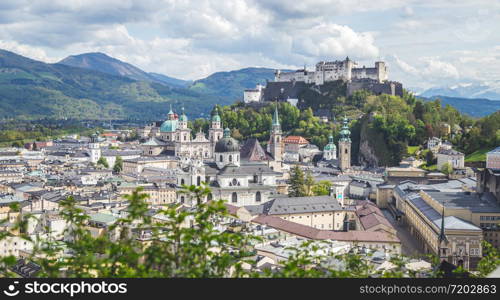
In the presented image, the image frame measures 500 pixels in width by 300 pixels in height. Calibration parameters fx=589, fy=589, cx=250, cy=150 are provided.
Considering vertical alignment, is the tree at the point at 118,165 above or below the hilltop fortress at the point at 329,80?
below

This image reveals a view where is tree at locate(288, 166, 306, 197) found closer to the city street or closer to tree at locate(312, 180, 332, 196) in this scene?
tree at locate(312, 180, 332, 196)

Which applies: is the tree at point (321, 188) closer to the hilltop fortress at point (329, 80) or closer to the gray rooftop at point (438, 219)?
the gray rooftop at point (438, 219)

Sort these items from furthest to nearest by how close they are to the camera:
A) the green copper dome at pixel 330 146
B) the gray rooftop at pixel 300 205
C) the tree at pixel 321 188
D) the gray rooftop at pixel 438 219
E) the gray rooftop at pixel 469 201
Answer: the green copper dome at pixel 330 146 → the tree at pixel 321 188 → the gray rooftop at pixel 300 205 → the gray rooftop at pixel 469 201 → the gray rooftop at pixel 438 219

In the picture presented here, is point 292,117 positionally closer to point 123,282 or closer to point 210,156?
point 210,156

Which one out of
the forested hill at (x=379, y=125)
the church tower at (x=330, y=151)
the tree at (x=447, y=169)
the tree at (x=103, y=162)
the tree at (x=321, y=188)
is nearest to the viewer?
the tree at (x=321, y=188)

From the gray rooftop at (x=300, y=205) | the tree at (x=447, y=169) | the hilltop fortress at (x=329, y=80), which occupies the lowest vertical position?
the gray rooftop at (x=300, y=205)

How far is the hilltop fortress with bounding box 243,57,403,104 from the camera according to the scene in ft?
373

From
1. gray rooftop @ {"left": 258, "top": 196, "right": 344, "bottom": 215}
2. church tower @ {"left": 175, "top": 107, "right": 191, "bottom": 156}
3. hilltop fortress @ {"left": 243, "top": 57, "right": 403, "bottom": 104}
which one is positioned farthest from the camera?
hilltop fortress @ {"left": 243, "top": 57, "right": 403, "bottom": 104}

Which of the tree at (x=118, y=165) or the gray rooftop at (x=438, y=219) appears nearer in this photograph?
the gray rooftop at (x=438, y=219)

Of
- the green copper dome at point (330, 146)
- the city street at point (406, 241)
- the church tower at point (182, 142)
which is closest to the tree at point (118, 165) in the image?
the church tower at point (182, 142)

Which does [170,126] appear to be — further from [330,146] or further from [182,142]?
[330,146]

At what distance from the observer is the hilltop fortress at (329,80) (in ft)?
373

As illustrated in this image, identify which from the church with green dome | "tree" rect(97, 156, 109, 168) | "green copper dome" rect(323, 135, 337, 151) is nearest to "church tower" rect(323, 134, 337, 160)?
"green copper dome" rect(323, 135, 337, 151)

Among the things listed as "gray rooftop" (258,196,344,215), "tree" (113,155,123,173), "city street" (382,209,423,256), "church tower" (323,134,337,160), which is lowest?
"city street" (382,209,423,256)
